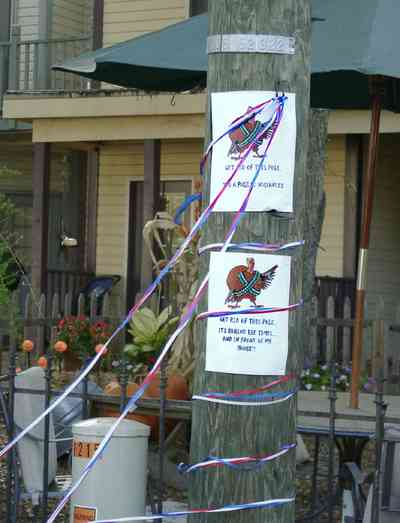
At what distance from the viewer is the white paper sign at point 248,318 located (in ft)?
11.5

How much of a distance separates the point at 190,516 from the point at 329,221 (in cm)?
1183

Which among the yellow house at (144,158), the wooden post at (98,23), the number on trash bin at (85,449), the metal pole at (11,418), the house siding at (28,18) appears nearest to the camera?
the number on trash bin at (85,449)

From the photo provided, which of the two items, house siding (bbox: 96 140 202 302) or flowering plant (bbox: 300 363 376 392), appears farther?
house siding (bbox: 96 140 202 302)

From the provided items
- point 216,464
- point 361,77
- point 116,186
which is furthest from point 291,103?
point 116,186

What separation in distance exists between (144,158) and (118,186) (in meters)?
1.73

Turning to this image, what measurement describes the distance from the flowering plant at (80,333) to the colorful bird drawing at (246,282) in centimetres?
870

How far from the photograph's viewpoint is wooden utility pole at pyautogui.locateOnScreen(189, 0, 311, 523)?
11.6 feet

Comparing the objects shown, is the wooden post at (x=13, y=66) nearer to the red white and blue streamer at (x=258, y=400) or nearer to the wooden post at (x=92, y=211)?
the wooden post at (x=92, y=211)

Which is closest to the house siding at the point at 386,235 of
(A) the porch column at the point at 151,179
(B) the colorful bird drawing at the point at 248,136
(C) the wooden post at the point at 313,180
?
(A) the porch column at the point at 151,179

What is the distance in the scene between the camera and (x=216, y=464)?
3.59 meters

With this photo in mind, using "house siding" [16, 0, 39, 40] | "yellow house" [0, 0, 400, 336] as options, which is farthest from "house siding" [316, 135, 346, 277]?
"house siding" [16, 0, 39, 40]

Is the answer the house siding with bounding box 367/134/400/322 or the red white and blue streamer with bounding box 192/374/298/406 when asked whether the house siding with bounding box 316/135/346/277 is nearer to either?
the house siding with bounding box 367/134/400/322

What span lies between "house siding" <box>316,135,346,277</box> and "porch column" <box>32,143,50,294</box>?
364cm

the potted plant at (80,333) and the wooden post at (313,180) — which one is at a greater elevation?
the wooden post at (313,180)
